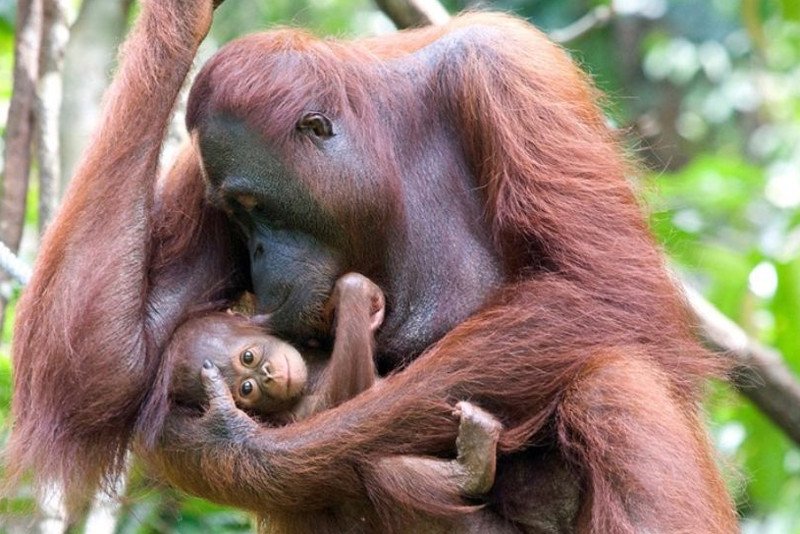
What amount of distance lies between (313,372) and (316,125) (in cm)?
56

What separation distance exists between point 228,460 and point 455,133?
0.91 meters

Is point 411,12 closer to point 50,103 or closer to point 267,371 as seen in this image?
point 50,103

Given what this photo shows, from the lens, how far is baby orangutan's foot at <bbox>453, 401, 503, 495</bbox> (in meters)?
2.76

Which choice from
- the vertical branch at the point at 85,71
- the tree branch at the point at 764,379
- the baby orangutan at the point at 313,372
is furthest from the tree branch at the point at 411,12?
the baby orangutan at the point at 313,372

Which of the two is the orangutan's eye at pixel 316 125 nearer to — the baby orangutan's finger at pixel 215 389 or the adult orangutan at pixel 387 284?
the adult orangutan at pixel 387 284

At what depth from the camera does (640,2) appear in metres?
11.7

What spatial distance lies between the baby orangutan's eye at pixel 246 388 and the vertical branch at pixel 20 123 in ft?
4.17

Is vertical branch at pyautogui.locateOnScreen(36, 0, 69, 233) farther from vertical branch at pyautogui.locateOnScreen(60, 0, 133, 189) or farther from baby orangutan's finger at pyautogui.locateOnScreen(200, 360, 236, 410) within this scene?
baby orangutan's finger at pyautogui.locateOnScreen(200, 360, 236, 410)

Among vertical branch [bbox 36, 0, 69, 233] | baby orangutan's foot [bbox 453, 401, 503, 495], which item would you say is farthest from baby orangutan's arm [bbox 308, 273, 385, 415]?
vertical branch [bbox 36, 0, 69, 233]

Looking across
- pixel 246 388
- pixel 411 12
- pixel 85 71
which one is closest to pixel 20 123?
pixel 85 71

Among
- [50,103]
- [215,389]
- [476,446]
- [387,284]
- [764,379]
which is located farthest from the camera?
[764,379]

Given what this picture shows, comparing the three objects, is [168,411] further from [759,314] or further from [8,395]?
[759,314]

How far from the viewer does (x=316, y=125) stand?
295 centimetres

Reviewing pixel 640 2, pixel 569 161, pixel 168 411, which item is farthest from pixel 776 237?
pixel 640 2
